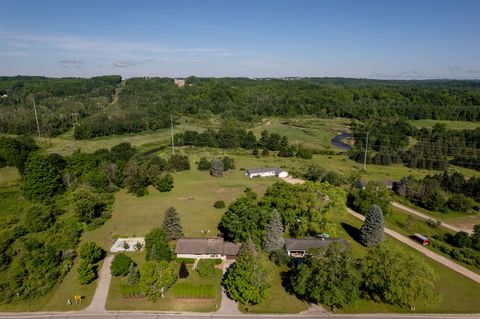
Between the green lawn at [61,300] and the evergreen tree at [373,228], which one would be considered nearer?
the green lawn at [61,300]

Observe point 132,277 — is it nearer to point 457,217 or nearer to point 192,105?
point 457,217

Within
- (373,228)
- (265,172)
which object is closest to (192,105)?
(265,172)

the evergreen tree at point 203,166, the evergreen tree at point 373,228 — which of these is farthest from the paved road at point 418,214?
the evergreen tree at point 203,166

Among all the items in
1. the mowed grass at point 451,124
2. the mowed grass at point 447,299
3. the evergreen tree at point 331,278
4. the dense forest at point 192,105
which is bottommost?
the mowed grass at point 447,299

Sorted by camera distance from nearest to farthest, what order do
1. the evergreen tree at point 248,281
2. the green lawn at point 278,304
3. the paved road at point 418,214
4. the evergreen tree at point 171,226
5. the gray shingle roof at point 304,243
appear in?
the evergreen tree at point 248,281
the green lawn at point 278,304
the gray shingle roof at point 304,243
the evergreen tree at point 171,226
the paved road at point 418,214

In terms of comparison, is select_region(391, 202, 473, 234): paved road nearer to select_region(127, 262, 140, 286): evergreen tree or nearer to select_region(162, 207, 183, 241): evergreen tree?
select_region(162, 207, 183, 241): evergreen tree

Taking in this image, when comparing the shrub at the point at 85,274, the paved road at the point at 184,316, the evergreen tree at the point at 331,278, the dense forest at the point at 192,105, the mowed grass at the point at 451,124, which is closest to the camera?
the evergreen tree at the point at 331,278

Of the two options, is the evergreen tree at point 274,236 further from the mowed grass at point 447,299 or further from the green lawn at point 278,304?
the mowed grass at point 447,299

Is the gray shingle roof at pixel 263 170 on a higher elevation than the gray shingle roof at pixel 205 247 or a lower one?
higher
